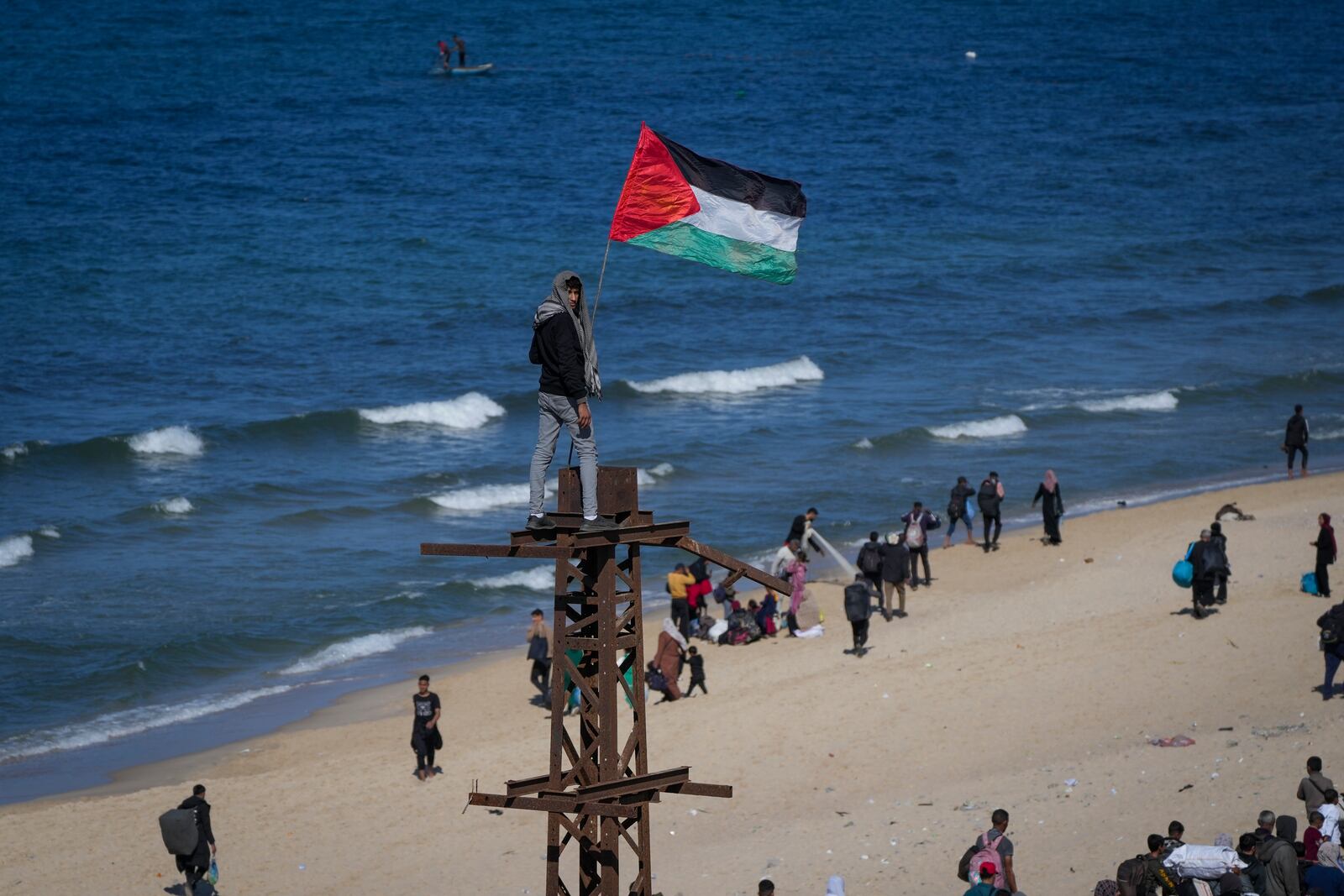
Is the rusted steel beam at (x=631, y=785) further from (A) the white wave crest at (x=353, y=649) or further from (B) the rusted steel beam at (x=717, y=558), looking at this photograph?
(A) the white wave crest at (x=353, y=649)

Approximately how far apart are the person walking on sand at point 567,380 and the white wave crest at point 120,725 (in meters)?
13.4

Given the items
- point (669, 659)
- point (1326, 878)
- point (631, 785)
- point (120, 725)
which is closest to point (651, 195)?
point (631, 785)

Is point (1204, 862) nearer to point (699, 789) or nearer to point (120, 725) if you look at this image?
point (699, 789)

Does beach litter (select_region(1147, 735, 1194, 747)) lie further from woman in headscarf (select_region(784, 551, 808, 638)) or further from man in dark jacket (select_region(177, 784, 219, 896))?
man in dark jacket (select_region(177, 784, 219, 896))

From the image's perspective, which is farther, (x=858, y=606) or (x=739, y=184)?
(x=858, y=606)

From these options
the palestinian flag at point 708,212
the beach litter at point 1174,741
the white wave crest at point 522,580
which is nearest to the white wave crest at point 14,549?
the white wave crest at point 522,580

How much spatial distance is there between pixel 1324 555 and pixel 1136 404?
18.2 meters

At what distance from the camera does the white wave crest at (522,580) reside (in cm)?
2662

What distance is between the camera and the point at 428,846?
637 inches

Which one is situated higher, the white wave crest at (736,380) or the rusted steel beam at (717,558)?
the white wave crest at (736,380)

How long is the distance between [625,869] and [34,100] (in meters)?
57.9

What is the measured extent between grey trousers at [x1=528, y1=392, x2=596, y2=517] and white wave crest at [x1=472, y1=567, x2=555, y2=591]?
16.9 meters

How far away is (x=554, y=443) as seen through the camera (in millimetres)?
9703

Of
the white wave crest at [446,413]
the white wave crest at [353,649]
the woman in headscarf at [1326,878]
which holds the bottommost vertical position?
the woman in headscarf at [1326,878]
